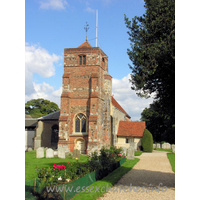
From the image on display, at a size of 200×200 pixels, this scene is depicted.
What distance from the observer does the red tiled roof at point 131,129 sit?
1451 inches

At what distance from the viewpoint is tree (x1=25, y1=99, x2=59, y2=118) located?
65.5 meters

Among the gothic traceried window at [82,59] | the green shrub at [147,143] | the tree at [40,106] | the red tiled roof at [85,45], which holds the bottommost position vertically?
the green shrub at [147,143]

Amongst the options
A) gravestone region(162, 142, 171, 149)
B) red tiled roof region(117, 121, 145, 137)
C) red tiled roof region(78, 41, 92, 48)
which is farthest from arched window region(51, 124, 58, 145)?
gravestone region(162, 142, 171, 149)

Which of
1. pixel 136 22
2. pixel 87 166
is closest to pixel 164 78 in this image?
pixel 136 22

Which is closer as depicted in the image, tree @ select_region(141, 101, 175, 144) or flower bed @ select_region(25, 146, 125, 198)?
flower bed @ select_region(25, 146, 125, 198)

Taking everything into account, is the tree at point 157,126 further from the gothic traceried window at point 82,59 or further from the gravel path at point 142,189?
the gravel path at point 142,189

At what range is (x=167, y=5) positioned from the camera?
30.8 ft

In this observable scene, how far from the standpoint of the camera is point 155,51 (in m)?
9.41

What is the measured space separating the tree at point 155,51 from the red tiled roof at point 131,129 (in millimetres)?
26024

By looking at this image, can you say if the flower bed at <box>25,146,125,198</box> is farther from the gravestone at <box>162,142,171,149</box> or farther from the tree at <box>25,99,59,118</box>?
the tree at <box>25,99,59,118</box>

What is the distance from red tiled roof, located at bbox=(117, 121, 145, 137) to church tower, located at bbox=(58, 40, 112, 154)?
25.5 feet

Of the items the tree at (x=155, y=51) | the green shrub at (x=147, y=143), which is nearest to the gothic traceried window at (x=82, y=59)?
the green shrub at (x=147, y=143)

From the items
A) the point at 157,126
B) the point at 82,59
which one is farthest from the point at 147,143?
the point at 157,126
